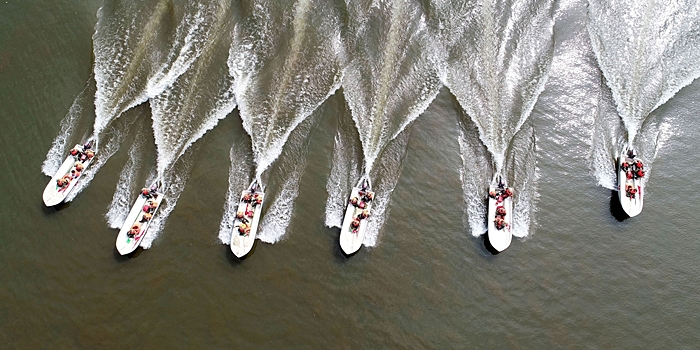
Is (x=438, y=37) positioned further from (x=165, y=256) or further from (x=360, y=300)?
(x=165, y=256)

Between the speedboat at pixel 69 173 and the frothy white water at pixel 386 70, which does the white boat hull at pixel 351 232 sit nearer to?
the frothy white water at pixel 386 70

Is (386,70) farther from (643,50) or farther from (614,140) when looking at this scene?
(643,50)

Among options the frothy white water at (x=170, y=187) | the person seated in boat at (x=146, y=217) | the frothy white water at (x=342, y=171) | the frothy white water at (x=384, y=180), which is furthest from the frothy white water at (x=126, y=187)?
the frothy white water at (x=384, y=180)

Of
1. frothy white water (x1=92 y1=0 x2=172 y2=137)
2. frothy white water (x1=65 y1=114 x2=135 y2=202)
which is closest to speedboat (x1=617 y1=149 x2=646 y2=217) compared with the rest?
frothy white water (x1=92 y1=0 x2=172 y2=137)

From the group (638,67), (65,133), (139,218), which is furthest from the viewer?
(638,67)

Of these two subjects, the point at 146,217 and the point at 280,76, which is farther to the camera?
the point at 280,76

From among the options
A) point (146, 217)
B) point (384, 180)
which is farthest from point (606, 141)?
point (146, 217)

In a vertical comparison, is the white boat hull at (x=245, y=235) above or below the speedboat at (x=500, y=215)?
above
